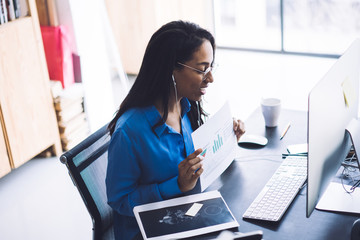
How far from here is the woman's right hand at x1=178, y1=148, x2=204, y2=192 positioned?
1518 mm

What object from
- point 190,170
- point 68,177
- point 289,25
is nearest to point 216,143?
point 190,170

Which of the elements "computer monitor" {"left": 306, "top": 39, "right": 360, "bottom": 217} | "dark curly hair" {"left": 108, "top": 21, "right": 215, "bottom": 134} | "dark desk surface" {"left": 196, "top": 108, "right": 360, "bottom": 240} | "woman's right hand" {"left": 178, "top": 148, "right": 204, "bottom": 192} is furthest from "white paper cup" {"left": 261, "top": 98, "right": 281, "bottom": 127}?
"woman's right hand" {"left": 178, "top": 148, "right": 204, "bottom": 192}

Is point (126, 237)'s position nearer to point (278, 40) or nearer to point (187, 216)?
point (187, 216)

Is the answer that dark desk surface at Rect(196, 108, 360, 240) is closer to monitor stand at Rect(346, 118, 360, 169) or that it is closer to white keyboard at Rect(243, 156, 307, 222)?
white keyboard at Rect(243, 156, 307, 222)

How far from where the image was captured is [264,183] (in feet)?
5.59

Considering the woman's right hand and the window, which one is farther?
the window

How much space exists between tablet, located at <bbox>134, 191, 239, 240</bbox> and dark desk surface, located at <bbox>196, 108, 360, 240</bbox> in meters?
0.04

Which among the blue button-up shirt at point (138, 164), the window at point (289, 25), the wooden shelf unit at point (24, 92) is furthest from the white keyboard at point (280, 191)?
the window at point (289, 25)

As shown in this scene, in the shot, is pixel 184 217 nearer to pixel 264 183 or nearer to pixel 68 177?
pixel 264 183

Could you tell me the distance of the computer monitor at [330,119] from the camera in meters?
1.29

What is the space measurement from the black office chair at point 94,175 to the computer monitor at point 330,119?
0.73 meters

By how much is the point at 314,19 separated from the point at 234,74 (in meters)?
1.21

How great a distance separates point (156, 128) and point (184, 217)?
1.08 feet

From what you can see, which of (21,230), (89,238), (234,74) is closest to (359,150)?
(89,238)
